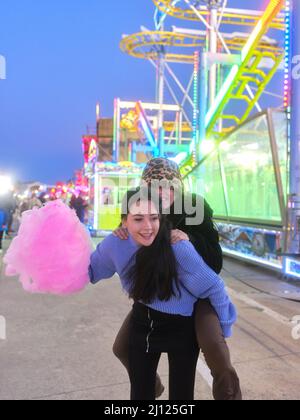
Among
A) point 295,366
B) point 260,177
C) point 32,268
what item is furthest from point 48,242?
→ point 260,177

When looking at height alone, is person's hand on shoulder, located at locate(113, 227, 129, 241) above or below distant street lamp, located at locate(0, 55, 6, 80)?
below

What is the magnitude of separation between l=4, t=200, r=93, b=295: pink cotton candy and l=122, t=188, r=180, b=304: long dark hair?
0.31 meters

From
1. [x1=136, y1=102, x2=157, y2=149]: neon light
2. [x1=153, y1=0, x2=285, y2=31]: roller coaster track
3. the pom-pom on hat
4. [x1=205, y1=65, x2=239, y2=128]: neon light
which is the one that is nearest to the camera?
the pom-pom on hat

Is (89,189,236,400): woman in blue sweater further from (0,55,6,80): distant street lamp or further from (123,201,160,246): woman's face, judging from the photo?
(0,55,6,80): distant street lamp

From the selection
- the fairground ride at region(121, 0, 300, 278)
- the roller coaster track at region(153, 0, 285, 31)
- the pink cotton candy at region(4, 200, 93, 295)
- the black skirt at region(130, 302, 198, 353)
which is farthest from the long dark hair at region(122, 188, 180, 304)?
the roller coaster track at region(153, 0, 285, 31)

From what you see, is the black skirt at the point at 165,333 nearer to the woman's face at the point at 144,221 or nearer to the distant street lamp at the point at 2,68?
the woman's face at the point at 144,221

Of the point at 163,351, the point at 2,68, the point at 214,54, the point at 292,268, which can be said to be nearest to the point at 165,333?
the point at 163,351

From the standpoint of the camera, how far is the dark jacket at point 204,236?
2.16 m

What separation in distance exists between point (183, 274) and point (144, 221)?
0.32 m

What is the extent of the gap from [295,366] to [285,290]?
12.2 feet

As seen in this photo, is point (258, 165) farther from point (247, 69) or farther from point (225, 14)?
point (225, 14)

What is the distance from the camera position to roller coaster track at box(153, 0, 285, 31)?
20462 millimetres

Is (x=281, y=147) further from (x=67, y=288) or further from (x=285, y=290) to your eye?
(x=67, y=288)

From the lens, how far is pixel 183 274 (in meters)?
2.04
